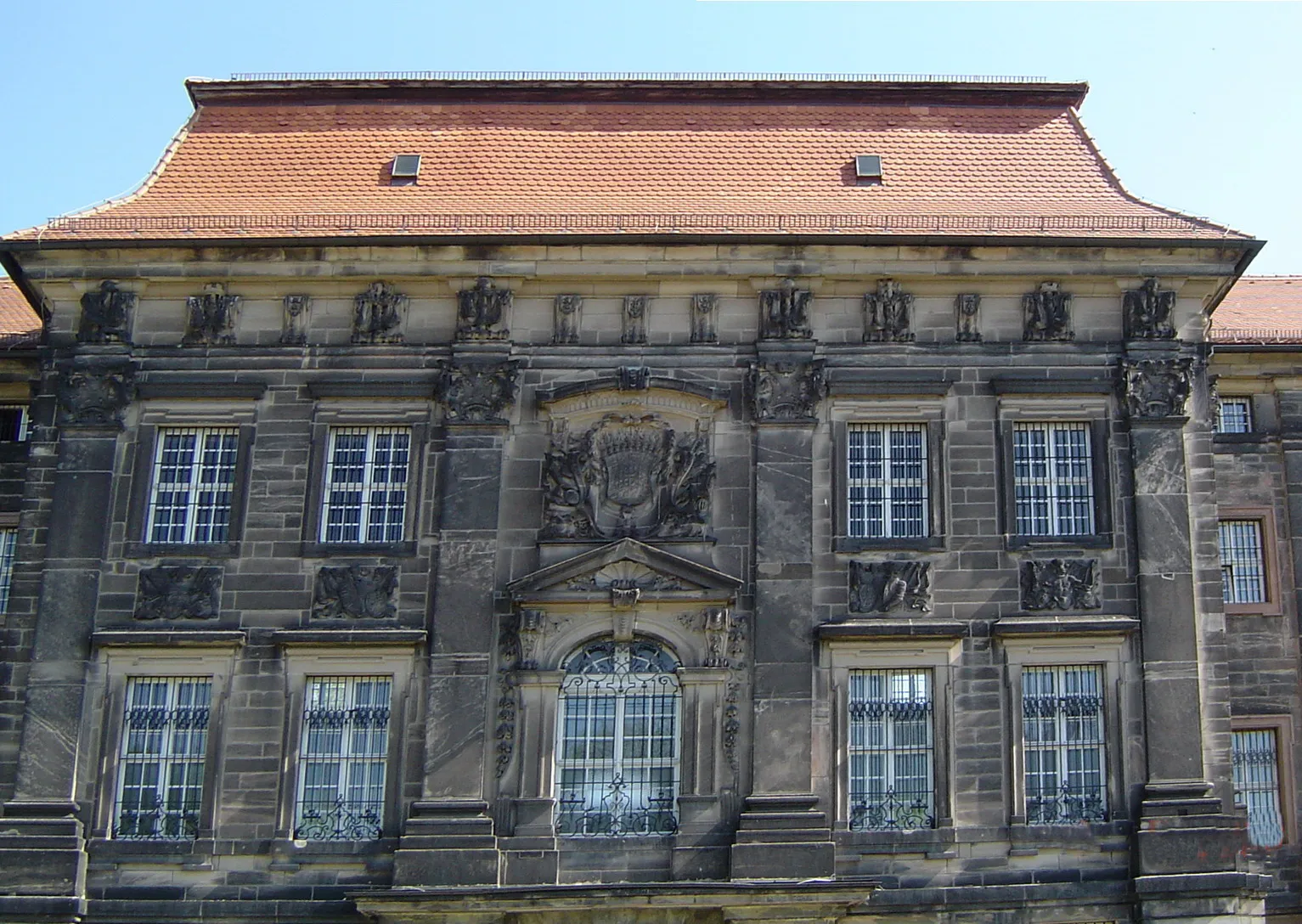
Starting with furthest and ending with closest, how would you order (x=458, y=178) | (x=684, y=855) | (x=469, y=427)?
(x=458, y=178) → (x=469, y=427) → (x=684, y=855)

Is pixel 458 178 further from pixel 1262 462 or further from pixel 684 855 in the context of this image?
pixel 1262 462

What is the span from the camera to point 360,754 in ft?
73.3

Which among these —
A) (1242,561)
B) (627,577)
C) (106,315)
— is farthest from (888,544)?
(106,315)

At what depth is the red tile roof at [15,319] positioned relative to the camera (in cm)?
2591

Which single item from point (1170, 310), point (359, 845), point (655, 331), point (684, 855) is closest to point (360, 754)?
point (359, 845)

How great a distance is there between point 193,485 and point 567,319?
17.7ft

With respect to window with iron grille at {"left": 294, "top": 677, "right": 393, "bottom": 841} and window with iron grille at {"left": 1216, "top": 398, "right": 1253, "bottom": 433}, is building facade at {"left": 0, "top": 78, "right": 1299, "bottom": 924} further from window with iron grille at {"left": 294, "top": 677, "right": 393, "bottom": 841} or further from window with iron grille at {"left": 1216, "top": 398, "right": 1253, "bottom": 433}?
window with iron grille at {"left": 1216, "top": 398, "right": 1253, "bottom": 433}

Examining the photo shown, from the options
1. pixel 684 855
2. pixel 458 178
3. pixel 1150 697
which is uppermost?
pixel 458 178

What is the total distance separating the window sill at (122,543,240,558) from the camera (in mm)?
23094

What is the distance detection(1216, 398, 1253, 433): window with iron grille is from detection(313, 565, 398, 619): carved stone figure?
12361 mm

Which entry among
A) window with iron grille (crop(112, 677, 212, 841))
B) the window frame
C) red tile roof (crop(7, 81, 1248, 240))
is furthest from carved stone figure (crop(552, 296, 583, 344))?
the window frame

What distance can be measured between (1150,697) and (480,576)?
852 cm

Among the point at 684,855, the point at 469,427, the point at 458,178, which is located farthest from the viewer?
the point at 458,178

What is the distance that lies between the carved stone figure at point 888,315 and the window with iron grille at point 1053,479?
1995 millimetres
